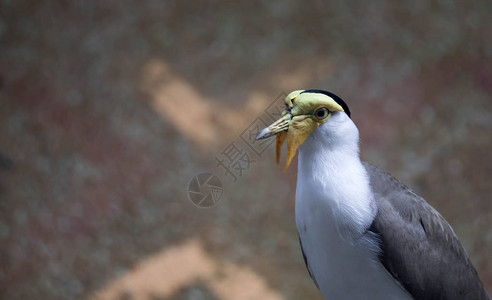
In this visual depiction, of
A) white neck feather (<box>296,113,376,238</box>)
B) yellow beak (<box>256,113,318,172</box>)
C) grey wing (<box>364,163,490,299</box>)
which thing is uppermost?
yellow beak (<box>256,113,318,172</box>)

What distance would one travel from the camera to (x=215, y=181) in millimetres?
2174

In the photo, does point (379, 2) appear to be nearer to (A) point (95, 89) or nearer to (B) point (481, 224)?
(B) point (481, 224)

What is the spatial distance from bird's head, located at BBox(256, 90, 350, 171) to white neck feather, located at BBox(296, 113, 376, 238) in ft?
0.08

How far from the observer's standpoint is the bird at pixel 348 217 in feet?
3.63

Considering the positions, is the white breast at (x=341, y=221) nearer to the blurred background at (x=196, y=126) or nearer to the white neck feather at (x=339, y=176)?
the white neck feather at (x=339, y=176)

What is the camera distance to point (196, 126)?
228 centimetres

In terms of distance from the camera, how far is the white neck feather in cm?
111

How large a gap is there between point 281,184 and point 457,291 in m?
1.09

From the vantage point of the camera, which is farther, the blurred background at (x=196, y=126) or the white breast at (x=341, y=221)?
the blurred background at (x=196, y=126)

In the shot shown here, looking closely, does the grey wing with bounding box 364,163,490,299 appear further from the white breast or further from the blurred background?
the blurred background

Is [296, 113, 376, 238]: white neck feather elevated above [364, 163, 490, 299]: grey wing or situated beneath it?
elevated above

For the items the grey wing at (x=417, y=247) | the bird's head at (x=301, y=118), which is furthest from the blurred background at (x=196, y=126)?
the bird's head at (x=301, y=118)

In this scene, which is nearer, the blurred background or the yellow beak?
the yellow beak

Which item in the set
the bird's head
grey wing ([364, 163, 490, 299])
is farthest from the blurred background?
the bird's head
